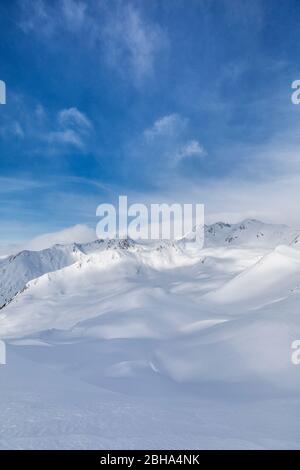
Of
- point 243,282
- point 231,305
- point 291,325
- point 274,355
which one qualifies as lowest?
point 274,355

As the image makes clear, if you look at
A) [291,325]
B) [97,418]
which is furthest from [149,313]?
[97,418]

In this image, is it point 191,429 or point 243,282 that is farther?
point 243,282

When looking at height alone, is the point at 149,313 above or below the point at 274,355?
above

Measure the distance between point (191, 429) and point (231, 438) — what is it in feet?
4.12

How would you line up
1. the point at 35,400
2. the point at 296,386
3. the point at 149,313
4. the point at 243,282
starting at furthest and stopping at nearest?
the point at 243,282 → the point at 149,313 → the point at 296,386 → the point at 35,400

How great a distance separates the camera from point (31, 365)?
19.8 meters

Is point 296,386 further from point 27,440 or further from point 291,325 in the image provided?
point 27,440

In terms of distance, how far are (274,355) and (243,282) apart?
7736 centimetres

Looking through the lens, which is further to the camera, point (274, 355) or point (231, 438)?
point (274, 355)

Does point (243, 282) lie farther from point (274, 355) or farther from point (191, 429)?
point (191, 429)

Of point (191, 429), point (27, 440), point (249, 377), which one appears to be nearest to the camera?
point (27, 440)

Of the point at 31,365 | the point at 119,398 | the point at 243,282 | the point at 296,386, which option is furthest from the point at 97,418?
the point at 243,282

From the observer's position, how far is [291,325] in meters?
27.8

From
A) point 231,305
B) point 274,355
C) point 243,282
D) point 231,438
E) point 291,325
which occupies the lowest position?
point 231,438
